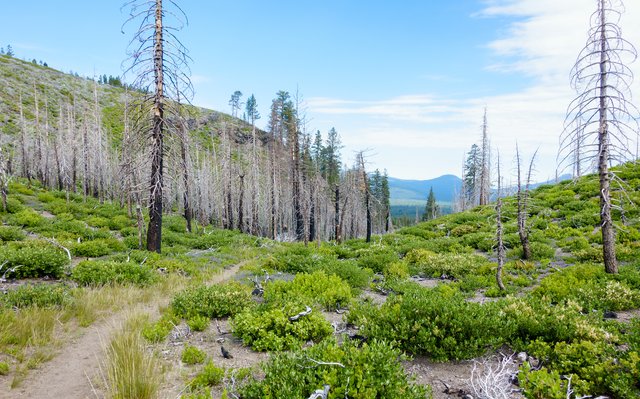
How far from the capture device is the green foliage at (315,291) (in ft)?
29.3

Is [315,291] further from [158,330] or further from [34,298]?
[34,298]

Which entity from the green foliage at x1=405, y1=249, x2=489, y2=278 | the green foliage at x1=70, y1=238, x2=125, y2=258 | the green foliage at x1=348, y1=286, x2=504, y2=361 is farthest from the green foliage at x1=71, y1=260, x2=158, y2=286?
the green foliage at x1=405, y1=249, x2=489, y2=278

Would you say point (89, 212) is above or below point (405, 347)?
above

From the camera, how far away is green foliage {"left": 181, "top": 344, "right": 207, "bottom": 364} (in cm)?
585

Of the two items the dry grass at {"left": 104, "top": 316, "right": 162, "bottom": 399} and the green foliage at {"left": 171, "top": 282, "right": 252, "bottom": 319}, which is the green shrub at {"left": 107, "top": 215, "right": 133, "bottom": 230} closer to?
the green foliage at {"left": 171, "top": 282, "right": 252, "bottom": 319}

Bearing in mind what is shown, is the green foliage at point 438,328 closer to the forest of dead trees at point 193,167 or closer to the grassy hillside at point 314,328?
the grassy hillside at point 314,328

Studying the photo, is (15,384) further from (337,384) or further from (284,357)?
(337,384)

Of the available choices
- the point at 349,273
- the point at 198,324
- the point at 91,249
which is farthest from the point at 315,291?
the point at 91,249

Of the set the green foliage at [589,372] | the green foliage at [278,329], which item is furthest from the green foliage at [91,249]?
the green foliage at [589,372]

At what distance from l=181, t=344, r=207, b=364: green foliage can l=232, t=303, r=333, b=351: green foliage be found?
0.90m

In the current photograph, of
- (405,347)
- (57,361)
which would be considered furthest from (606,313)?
(57,361)

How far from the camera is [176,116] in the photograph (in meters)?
15.1

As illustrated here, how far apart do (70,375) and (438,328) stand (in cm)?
654

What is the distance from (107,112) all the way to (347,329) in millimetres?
102106
